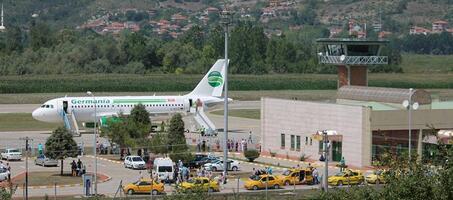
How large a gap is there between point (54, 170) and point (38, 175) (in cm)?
291

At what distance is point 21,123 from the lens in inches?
3893

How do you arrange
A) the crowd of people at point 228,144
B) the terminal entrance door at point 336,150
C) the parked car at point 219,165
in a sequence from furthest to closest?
1. the crowd of people at point 228,144
2. the terminal entrance door at point 336,150
3. the parked car at point 219,165

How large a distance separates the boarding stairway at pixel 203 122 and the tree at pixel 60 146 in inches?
853

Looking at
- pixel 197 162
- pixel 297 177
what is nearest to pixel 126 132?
pixel 197 162

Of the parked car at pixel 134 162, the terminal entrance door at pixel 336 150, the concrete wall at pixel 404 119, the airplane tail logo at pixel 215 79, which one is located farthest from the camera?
the airplane tail logo at pixel 215 79

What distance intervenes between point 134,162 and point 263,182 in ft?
36.5

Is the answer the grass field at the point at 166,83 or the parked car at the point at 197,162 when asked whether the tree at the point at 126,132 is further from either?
the grass field at the point at 166,83

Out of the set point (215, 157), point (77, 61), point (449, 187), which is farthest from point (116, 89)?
point (449, 187)

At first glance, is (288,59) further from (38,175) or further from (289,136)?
(38,175)

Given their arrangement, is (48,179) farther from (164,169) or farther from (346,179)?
(346,179)

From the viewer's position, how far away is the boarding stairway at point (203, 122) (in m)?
89.6

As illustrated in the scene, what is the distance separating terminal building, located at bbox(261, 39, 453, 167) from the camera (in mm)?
70750

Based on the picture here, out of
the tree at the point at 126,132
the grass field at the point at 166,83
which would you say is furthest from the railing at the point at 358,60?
the grass field at the point at 166,83

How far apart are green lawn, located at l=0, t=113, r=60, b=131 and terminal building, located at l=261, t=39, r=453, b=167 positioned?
20943mm
